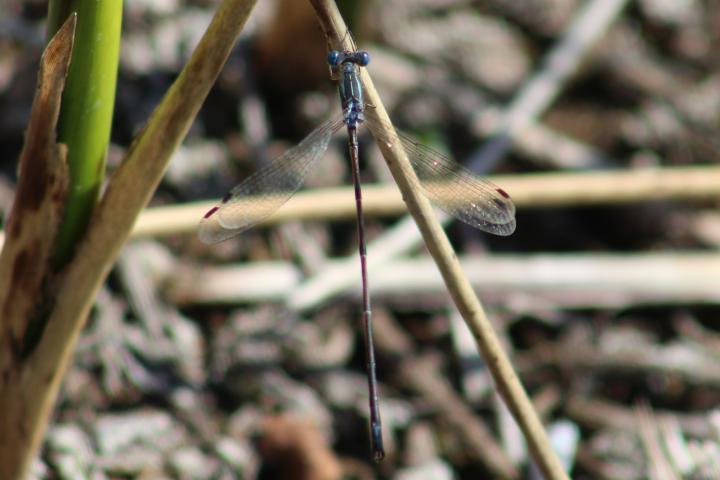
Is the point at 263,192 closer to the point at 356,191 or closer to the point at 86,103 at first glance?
the point at 356,191

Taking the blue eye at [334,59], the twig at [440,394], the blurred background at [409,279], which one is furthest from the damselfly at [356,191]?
the twig at [440,394]

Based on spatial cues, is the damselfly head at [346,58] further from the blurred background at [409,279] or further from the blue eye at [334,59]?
the blurred background at [409,279]

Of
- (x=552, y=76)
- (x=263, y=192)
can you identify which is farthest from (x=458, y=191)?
(x=552, y=76)

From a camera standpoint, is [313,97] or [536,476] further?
[313,97]

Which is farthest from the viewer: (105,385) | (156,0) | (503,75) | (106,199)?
(503,75)

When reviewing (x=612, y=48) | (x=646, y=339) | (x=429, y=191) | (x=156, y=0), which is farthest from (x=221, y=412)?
(x=612, y=48)

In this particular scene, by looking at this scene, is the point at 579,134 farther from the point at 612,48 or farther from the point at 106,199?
the point at 106,199
